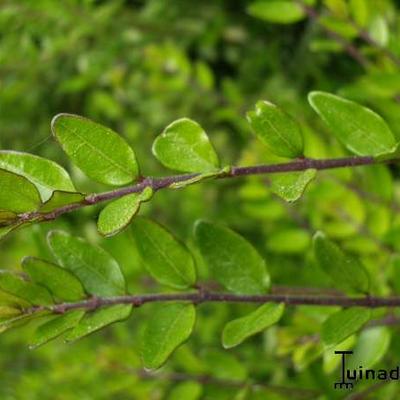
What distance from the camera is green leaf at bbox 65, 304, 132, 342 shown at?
65 cm

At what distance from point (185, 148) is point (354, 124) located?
0.18 m

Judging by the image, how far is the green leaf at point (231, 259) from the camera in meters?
0.76

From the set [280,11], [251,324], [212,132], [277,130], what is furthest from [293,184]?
[212,132]

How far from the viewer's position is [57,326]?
2.23 feet

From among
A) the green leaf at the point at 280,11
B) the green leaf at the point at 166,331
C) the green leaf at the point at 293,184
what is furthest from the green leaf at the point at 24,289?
the green leaf at the point at 280,11

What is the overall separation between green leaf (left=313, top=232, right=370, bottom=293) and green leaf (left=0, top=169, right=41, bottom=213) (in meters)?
0.31

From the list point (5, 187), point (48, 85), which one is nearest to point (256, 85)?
point (48, 85)

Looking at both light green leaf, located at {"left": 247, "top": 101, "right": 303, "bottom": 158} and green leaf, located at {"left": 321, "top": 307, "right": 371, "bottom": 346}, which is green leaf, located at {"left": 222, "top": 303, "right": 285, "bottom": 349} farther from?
light green leaf, located at {"left": 247, "top": 101, "right": 303, "bottom": 158}

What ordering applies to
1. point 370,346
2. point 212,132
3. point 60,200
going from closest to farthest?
point 60,200
point 370,346
point 212,132

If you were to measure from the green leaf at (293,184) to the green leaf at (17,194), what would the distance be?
0.21 m

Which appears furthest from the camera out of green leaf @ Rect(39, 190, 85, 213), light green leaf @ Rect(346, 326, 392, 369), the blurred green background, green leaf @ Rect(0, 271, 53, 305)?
the blurred green background

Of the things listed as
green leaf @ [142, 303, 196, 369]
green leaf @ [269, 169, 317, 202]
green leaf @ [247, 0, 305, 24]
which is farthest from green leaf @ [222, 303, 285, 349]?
green leaf @ [247, 0, 305, 24]

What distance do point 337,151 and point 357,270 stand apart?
2.34ft

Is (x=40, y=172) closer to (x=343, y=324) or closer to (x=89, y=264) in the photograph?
(x=89, y=264)
